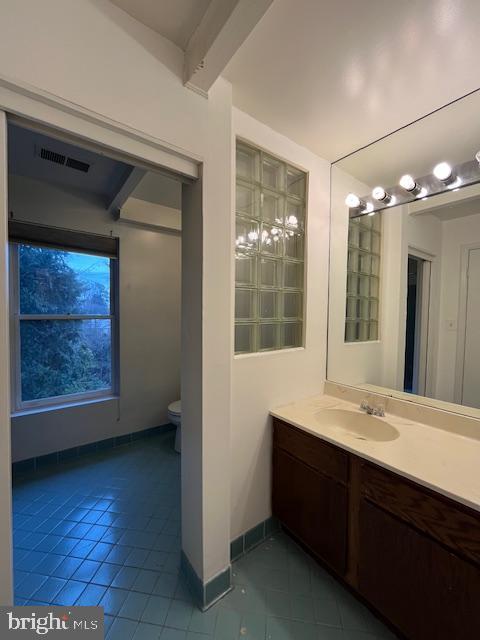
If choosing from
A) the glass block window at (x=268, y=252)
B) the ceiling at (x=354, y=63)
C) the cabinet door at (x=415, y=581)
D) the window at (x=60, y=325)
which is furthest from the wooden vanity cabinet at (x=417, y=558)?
the window at (x=60, y=325)

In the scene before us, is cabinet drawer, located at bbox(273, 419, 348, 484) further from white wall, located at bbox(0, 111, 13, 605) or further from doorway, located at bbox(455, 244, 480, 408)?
white wall, located at bbox(0, 111, 13, 605)

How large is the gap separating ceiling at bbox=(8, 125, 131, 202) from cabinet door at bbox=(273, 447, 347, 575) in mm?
2097

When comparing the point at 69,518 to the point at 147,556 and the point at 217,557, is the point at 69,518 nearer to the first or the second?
the point at 147,556

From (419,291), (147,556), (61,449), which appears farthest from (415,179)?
(61,449)

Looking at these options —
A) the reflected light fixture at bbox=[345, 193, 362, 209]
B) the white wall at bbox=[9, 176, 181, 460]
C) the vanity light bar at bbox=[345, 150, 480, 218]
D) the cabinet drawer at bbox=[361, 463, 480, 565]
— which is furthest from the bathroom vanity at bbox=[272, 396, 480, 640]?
the white wall at bbox=[9, 176, 181, 460]

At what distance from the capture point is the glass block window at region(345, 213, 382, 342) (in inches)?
69.4

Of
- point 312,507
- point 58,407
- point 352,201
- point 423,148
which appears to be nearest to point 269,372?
point 312,507

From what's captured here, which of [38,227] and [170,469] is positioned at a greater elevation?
[38,227]

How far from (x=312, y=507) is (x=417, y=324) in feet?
3.85

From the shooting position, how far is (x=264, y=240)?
5.12 feet

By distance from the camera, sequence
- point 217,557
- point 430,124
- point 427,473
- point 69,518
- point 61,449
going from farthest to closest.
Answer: point 61,449 < point 69,518 < point 430,124 < point 217,557 < point 427,473

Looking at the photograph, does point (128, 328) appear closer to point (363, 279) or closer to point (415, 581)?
point (363, 279)

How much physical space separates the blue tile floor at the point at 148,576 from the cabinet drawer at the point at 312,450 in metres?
0.57

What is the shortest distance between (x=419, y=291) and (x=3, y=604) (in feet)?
7.04
